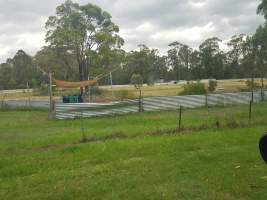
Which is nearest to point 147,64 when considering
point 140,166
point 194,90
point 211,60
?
point 211,60

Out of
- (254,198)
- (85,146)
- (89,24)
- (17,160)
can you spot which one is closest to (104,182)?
(254,198)

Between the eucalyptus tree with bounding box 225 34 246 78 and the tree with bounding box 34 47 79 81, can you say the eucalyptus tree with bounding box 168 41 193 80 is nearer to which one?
the eucalyptus tree with bounding box 225 34 246 78

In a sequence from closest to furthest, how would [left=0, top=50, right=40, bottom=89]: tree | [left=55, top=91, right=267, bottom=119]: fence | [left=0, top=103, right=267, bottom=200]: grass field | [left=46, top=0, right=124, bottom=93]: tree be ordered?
[left=0, top=103, right=267, bottom=200]: grass field
[left=55, top=91, right=267, bottom=119]: fence
[left=46, top=0, right=124, bottom=93]: tree
[left=0, top=50, right=40, bottom=89]: tree

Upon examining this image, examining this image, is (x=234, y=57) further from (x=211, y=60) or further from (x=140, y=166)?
(x=140, y=166)

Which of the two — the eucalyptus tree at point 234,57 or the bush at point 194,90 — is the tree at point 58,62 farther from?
the eucalyptus tree at point 234,57

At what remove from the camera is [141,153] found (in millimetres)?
10305

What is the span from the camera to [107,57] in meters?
48.7

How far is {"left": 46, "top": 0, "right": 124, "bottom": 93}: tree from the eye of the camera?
48.7m

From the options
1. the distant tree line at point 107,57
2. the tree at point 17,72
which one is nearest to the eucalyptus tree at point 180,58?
the distant tree line at point 107,57

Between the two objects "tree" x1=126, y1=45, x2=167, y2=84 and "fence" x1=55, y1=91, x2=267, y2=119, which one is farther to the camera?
"tree" x1=126, y1=45, x2=167, y2=84

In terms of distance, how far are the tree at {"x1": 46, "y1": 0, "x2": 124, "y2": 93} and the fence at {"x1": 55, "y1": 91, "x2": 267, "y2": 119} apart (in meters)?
22.8

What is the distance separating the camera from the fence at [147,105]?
79.9 feet

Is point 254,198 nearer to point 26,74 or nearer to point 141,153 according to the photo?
point 141,153

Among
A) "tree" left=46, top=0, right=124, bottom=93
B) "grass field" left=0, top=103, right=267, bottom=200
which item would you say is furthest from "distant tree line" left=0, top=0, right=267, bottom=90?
"grass field" left=0, top=103, right=267, bottom=200
